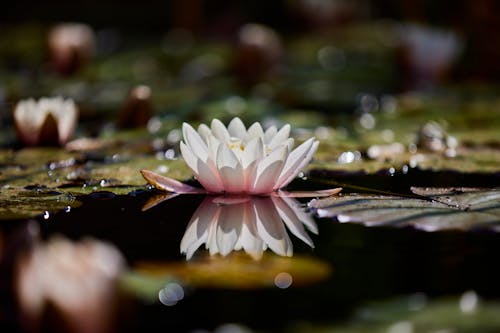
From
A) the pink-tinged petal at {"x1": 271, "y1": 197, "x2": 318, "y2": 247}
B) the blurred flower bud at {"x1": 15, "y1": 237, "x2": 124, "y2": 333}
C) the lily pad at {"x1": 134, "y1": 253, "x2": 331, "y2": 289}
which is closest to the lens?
the blurred flower bud at {"x1": 15, "y1": 237, "x2": 124, "y2": 333}

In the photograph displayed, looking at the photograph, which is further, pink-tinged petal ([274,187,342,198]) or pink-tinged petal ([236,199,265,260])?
pink-tinged petal ([274,187,342,198])

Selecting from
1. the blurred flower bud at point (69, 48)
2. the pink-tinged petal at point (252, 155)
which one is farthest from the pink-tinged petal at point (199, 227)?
the blurred flower bud at point (69, 48)

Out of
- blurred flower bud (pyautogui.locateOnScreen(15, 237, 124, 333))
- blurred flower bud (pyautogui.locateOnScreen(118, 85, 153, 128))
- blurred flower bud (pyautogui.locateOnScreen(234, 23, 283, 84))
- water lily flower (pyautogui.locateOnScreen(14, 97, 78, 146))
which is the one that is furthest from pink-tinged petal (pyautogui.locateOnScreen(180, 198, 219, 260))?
blurred flower bud (pyautogui.locateOnScreen(234, 23, 283, 84))

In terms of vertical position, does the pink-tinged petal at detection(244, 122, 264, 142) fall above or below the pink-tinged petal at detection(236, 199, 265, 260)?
above

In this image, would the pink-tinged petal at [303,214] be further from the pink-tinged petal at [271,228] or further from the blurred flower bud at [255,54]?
the blurred flower bud at [255,54]

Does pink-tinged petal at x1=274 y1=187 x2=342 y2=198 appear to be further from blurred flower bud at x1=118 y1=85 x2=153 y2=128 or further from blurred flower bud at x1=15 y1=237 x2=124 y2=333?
blurred flower bud at x1=118 y1=85 x2=153 y2=128

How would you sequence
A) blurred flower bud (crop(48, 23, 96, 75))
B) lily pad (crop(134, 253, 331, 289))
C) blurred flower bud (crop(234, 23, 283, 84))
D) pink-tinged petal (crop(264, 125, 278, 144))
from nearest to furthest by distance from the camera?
lily pad (crop(134, 253, 331, 289)) < pink-tinged petal (crop(264, 125, 278, 144)) < blurred flower bud (crop(234, 23, 283, 84)) < blurred flower bud (crop(48, 23, 96, 75))

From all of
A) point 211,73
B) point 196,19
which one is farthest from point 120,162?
point 196,19

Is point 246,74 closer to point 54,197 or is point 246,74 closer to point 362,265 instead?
point 54,197
